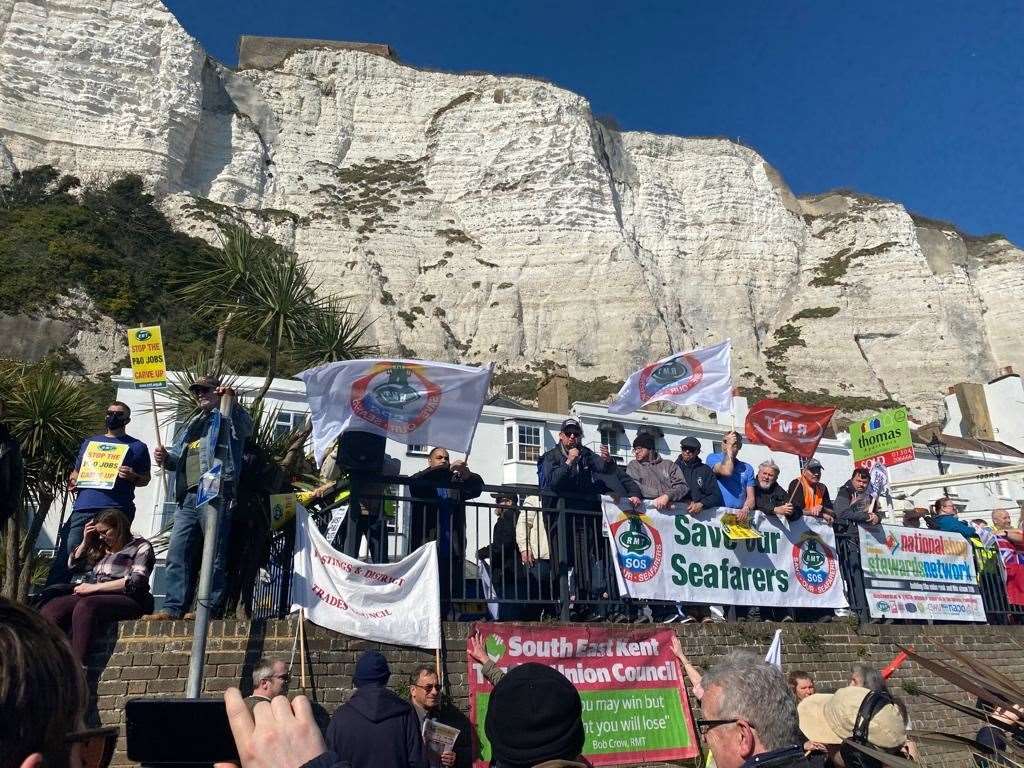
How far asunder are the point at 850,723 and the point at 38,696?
3.86m

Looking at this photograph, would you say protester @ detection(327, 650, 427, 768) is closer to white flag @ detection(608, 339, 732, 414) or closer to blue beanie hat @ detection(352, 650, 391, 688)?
blue beanie hat @ detection(352, 650, 391, 688)

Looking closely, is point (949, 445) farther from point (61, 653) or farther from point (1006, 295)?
point (61, 653)

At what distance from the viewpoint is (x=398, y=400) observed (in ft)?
26.7

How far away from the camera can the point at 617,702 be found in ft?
24.4

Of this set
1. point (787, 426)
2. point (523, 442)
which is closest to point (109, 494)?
point (787, 426)

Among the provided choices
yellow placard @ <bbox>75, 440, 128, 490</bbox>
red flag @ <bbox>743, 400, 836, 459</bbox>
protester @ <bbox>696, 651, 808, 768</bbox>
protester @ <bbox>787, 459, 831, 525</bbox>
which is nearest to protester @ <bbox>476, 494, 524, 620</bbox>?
yellow placard @ <bbox>75, 440, 128, 490</bbox>

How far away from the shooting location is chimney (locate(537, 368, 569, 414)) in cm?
3375

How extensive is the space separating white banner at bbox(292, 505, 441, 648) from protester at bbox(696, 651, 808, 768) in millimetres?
4057

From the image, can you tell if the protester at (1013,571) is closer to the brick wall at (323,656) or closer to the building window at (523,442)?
the brick wall at (323,656)

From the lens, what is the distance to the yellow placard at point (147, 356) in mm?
7988

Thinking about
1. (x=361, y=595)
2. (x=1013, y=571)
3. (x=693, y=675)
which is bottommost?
(x=693, y=675)

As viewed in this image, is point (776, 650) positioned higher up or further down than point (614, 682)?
higher up

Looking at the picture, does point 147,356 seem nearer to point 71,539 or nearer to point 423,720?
point 71,539

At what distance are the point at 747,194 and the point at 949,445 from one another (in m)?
31.2
